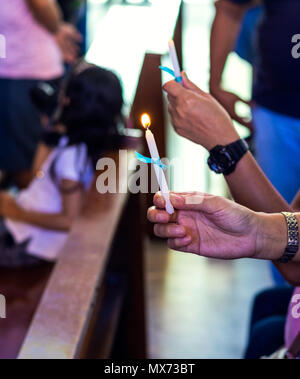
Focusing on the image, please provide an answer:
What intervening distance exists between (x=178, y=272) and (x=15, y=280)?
4.58 feet

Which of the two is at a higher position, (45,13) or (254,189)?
(254,189)

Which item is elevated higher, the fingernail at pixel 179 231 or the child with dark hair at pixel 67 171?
the fingernail at pixel 179 231

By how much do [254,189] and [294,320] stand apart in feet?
1.07

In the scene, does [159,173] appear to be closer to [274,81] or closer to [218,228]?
[218,228]

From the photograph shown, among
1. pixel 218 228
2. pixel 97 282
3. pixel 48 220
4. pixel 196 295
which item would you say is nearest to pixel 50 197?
pixel 48 220

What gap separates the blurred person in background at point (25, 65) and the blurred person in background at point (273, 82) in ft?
5.79

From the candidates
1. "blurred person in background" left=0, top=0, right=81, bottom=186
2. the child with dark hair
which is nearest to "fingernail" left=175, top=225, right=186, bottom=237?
the child with dark hair

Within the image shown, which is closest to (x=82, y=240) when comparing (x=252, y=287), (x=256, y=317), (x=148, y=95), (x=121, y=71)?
(x=256, y=317)

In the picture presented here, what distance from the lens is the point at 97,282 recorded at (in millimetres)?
1588

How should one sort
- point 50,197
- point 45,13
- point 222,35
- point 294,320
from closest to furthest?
point 294,320 < point 222,35 < point 50,197 < point 45,13

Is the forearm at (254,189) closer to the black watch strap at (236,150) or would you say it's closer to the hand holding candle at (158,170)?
the black watch strap at (236,150)

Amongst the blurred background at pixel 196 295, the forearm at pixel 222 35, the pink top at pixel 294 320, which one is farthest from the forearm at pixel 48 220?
the pink top at pixel 294 320

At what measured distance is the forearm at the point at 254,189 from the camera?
1182 millimetres

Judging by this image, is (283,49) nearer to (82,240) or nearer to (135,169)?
(82,240)
